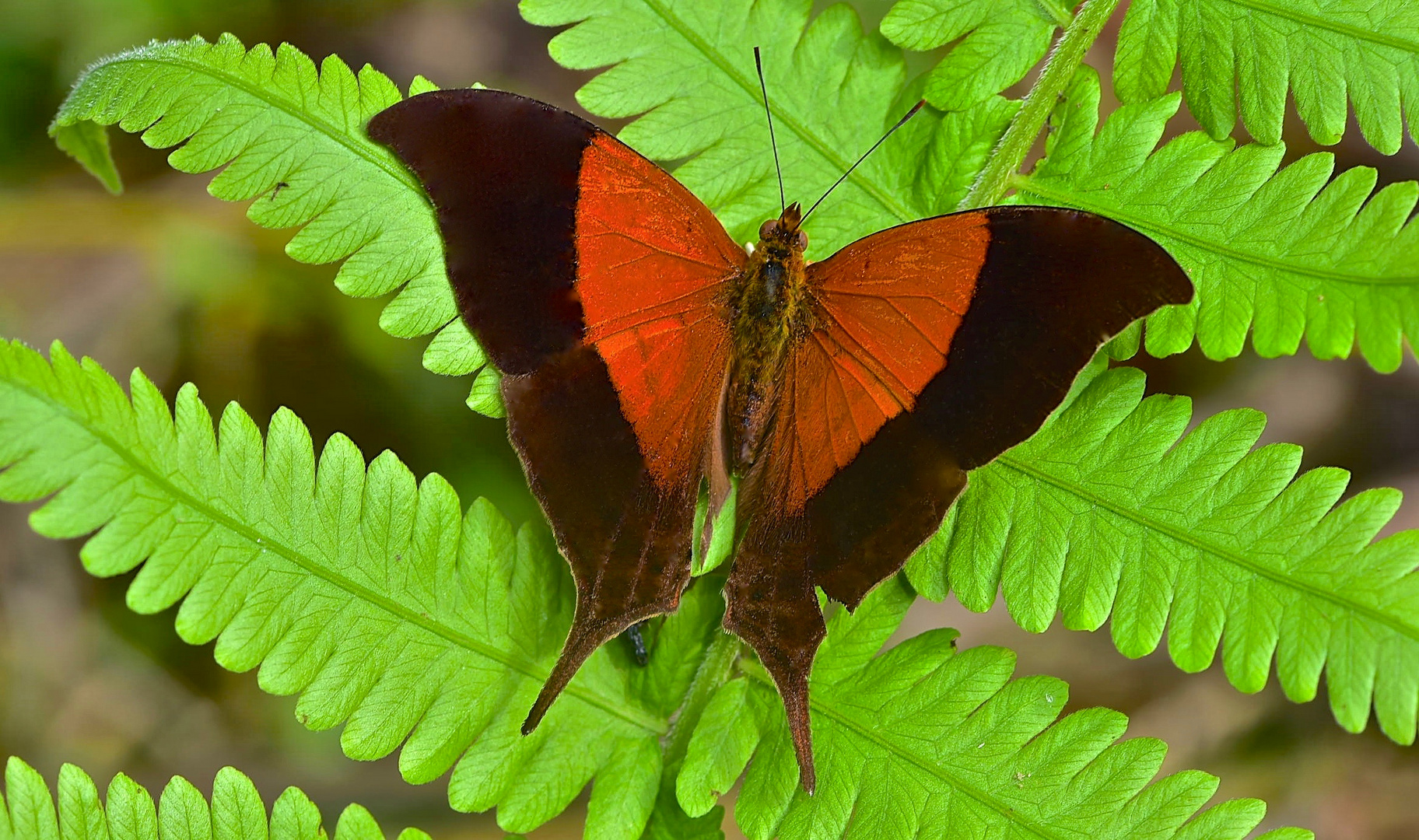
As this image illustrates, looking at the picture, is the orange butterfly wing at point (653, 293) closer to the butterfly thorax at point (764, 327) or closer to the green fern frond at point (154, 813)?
the butterfly thorax at point (764, 327)

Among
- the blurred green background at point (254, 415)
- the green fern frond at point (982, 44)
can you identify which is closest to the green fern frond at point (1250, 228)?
the green fern frond at point (982, 44)

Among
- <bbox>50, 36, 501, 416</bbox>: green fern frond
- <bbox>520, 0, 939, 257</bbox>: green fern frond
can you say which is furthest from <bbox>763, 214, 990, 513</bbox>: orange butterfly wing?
<bbox>50, 36, 501, 416</bbox>: green fern frond

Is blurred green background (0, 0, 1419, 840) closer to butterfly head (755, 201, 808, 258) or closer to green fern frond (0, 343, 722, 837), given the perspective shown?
green fern frond (0, 343, 722, 837)

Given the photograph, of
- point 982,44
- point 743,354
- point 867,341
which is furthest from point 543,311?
point 982,44

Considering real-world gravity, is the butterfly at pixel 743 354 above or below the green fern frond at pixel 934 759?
above

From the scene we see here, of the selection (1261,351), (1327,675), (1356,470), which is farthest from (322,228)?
(1356,470)

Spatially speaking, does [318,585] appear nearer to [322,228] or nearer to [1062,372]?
[322,228]
